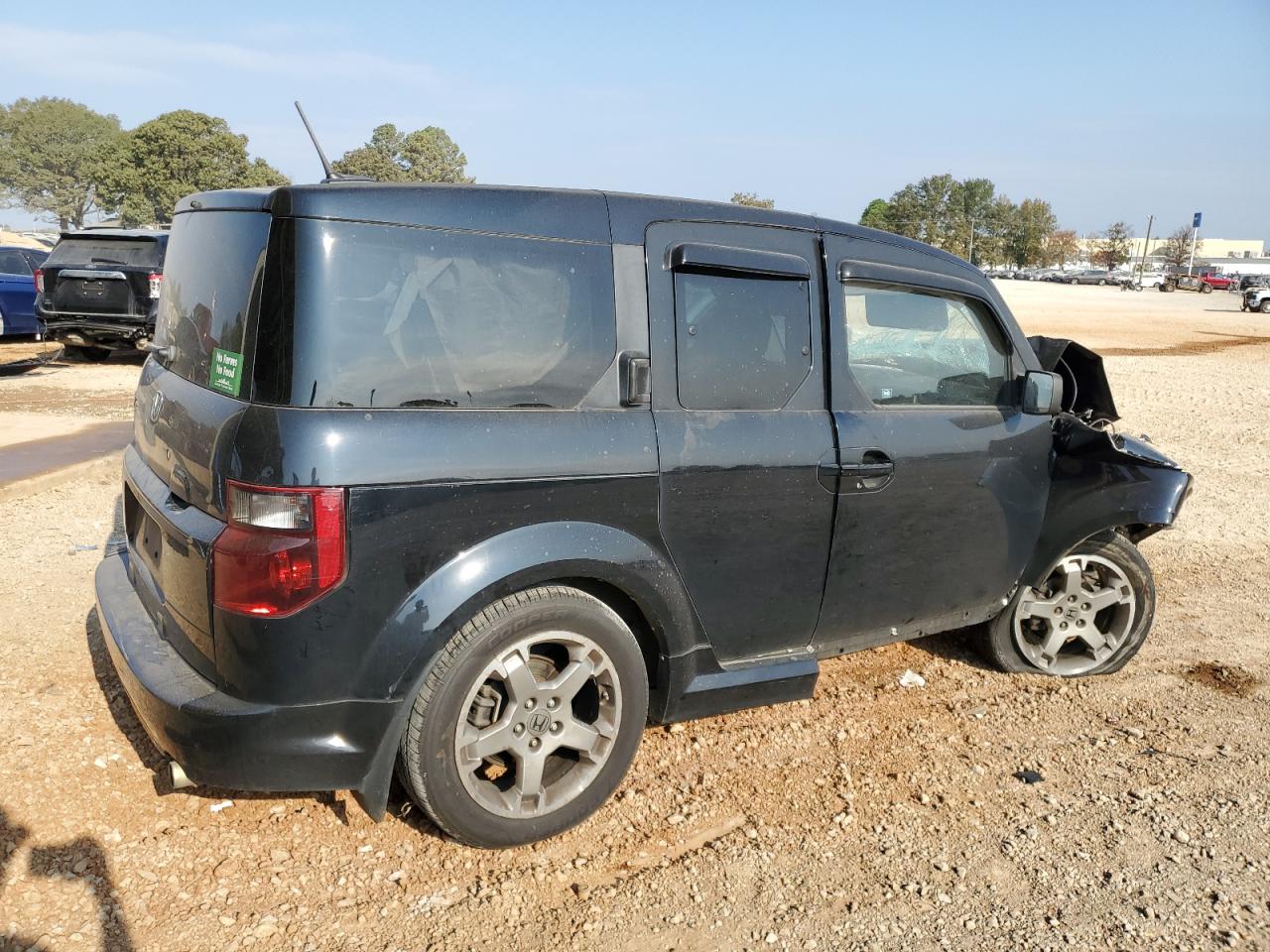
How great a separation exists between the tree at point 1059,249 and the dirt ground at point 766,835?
11668 cm

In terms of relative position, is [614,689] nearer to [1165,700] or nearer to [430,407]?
[430,407]

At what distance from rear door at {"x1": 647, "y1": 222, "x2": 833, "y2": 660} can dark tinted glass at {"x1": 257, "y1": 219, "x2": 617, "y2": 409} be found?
28 cm

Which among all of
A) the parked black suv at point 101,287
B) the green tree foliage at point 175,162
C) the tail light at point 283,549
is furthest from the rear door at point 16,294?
the green tree foliage at point 175,162

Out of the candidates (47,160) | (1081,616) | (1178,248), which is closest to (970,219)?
(1178,248)

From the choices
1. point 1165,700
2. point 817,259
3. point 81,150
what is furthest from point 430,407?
point 81,150

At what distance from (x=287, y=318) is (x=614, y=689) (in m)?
1.49

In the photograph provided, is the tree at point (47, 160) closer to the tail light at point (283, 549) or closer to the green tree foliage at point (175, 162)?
the green tree foliage at point (175, 162)

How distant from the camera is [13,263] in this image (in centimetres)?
1639

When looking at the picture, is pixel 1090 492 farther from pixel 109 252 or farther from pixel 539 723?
pixel 109 252

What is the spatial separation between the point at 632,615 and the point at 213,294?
1647 millimetres

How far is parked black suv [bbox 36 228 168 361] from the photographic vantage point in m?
13.3

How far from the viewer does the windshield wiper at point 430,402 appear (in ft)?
8.82

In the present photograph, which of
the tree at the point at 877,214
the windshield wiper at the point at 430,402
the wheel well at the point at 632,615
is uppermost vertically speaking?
the tree at the point at 877,214

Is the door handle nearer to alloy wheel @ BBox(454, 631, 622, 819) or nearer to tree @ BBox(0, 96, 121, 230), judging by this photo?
alloy wheel @ BBox(454, 631, 622, 819)
